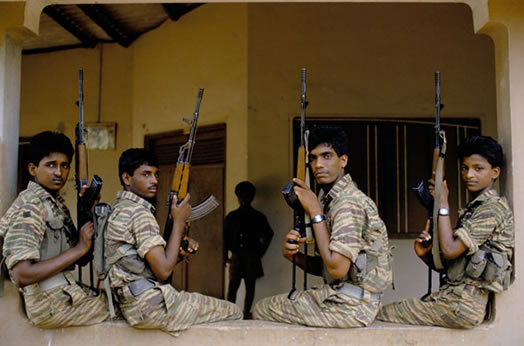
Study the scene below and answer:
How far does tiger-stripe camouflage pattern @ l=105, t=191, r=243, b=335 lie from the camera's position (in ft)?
10.2

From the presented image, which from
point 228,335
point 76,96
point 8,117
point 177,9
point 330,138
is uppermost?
point 177,9

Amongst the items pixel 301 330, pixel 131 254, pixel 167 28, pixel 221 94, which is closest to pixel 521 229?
pixel 301 330

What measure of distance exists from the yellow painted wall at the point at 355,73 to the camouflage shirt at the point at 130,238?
2.92 metres

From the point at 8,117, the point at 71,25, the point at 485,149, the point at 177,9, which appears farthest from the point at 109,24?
the point at 485,149

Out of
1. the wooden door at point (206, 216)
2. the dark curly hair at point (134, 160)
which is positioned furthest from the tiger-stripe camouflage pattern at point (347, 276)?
the wooden door at point (206, 216)

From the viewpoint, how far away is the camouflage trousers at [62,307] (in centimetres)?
313

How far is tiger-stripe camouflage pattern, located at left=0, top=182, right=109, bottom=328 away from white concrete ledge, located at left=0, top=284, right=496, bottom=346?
10 centimetres

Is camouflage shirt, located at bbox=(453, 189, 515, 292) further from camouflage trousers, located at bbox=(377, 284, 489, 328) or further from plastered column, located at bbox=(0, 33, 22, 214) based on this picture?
plastered column, located at bbox=(0, 33, 22, 214)

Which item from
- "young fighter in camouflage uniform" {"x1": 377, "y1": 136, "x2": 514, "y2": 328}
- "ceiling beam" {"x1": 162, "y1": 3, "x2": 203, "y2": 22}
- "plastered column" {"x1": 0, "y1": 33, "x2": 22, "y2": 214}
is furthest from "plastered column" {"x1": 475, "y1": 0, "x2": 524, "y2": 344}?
"ceiling beam" {"x1": 162, "y1": 3, "x2": 203, "y2": 22}

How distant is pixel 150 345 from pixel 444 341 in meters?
1.75

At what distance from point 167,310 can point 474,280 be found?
179 cm

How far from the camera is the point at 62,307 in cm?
317

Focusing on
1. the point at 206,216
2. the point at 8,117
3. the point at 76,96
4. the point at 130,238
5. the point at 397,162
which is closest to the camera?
the point at 130,238

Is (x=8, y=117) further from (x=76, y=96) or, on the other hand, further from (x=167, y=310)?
(x=76, y=96)
